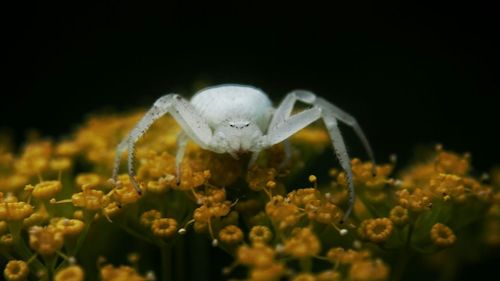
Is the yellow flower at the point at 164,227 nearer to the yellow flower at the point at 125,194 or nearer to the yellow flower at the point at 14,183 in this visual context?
the yellow flower at the point at 125,194

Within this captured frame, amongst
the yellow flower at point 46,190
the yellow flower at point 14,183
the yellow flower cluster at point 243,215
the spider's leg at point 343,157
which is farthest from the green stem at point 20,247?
the spider's leg at point 343,157

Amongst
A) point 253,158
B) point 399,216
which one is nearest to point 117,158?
point 253,158

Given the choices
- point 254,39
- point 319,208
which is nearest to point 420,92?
point 254,39

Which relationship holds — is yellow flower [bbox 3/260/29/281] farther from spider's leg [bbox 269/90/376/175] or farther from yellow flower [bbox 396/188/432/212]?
yellow flower [bbox 396/188/432/212]

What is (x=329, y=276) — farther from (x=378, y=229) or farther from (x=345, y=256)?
(x=378, y=229)

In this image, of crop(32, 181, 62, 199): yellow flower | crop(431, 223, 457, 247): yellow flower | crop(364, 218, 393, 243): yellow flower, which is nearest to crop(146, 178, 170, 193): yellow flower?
crop(32, 181, 62, 199): yellow flower

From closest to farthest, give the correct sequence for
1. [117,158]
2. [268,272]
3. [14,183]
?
[268,272], [117,158], [14,183]
